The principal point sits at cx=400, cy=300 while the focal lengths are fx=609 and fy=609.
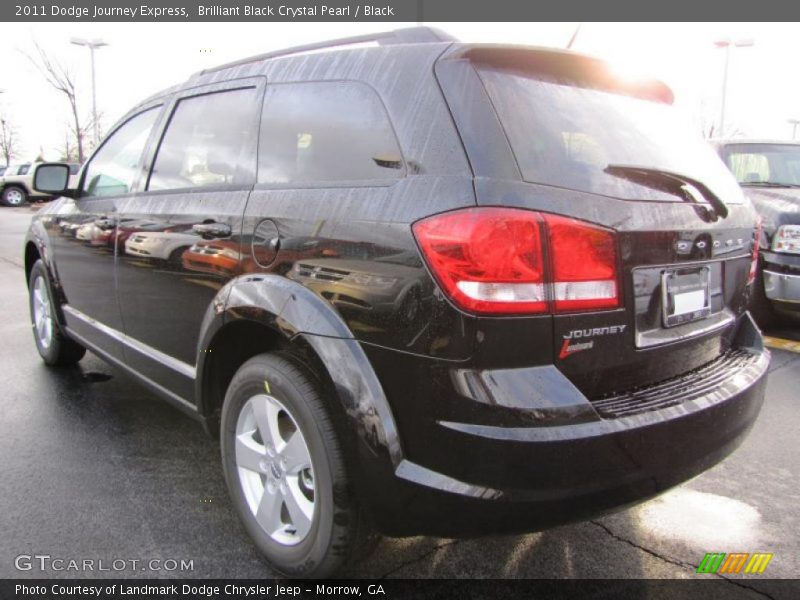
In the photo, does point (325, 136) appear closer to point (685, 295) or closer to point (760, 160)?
point (685, 295)

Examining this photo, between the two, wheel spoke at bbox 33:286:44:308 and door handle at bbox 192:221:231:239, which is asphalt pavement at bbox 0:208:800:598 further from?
door handle at bbox 192:221:231:239

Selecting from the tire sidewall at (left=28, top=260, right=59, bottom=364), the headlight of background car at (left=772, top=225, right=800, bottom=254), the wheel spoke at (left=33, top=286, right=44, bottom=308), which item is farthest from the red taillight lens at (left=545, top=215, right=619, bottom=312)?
the headlight of background car at (left=772, top=225, right=800, bottom=254)

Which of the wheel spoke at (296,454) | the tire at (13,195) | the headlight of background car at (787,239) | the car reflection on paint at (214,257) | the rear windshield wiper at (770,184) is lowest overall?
the tire at (13,195)

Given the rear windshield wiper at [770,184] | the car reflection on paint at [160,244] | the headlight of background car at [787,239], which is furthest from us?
the rear windshield wiper at [770,184]

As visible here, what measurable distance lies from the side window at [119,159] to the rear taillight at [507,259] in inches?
85.3

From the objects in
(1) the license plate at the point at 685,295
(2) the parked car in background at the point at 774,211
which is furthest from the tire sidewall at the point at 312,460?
(2) the parked car in background at the point at 774,211

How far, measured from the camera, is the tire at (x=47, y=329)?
13.6 ft

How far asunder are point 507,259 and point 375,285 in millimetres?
379

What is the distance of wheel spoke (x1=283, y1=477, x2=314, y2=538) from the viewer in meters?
1.98

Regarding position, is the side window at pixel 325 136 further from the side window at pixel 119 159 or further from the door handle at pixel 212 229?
the side window at pixel 119 159

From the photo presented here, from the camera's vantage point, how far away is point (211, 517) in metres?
2.49

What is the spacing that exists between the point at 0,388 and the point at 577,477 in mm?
3854

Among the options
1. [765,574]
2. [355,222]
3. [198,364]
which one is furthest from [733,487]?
[198,364]

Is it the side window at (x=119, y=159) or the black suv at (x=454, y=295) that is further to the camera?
the side window at (x=119, y=159)
